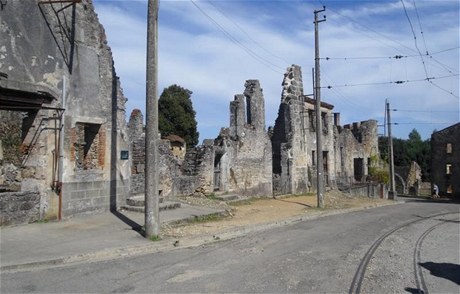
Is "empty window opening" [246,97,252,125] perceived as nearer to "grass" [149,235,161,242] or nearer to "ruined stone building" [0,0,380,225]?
"ruined stone building" [0,0,380,225]

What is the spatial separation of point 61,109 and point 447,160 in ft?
134

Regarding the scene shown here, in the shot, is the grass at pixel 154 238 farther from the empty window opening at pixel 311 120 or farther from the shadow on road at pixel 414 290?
the empty window opening at pixel 311 120

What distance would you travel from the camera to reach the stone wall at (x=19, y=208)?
1109 centimetres

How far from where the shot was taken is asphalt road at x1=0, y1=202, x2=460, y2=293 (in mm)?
7137

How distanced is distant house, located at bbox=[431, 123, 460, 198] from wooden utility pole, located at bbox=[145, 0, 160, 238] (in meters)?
38.5

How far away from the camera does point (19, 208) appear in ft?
37.8

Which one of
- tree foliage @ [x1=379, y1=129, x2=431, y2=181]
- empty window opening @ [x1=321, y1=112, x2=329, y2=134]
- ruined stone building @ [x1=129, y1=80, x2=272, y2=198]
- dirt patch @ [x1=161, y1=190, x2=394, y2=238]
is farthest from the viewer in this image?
tree foliage @ [x1=379, y1=129, x2=431, y2=181]

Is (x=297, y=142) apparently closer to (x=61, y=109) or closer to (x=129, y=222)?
(x=129, y=222)

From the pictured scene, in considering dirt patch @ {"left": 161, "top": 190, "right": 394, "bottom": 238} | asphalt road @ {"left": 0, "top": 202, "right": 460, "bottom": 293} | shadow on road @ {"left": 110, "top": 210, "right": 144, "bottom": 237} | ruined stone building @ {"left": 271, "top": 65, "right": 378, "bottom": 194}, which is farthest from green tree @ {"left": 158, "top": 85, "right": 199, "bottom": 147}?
asphalt road @ {"left": 0, "top": 202, "right": 460, "bottom": 293}

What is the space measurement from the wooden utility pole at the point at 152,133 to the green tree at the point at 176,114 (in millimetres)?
39609

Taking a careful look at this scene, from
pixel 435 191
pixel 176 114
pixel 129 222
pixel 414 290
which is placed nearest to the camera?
pixel 414 290

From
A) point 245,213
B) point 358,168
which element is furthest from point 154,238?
point 358,168

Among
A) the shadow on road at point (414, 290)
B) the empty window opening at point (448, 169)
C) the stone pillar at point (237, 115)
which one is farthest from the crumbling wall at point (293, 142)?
the shadow on road at point (414, 290)

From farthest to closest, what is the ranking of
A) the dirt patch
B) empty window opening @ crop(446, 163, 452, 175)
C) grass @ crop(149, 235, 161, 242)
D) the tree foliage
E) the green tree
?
the tree foliage → the green tree → empty window opening @ crop(446, 163, 452, 175) → the dirt patch → grass @ crop(149, 235, 161, 242)
